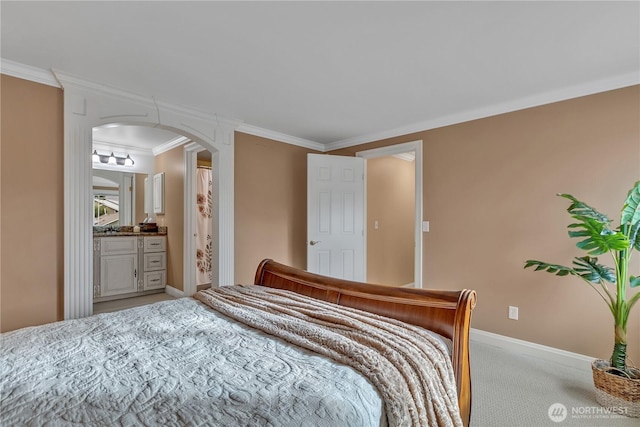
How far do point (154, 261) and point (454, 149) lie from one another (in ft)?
14.8

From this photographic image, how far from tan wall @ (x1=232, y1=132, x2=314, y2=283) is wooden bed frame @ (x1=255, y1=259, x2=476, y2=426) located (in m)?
1.91

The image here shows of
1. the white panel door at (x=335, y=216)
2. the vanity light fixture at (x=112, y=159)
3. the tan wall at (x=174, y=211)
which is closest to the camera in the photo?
the white panel door at (x=335, y=216)

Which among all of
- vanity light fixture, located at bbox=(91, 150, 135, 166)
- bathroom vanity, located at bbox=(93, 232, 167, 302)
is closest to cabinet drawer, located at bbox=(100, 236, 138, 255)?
bathroom vanity, located at bbox=(93, 232, 167, 302)

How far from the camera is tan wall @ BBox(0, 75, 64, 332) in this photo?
2.27 m

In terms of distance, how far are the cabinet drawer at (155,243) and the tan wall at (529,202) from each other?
3.92 meters

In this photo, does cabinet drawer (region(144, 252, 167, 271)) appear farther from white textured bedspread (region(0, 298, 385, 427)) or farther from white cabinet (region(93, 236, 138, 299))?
white textured bedspread (region(0, 298, 385, 427))

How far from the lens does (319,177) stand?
4.11 meters

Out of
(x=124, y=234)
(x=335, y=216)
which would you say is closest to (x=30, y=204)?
(x=124, y=234)

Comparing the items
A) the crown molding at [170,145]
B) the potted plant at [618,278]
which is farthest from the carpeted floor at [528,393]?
the crown molding at [170,145]

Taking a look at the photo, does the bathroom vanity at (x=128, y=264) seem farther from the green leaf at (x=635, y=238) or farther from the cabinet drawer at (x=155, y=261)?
the green leaf at (x=635, y=238)

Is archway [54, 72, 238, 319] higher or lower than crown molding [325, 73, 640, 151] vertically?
lower

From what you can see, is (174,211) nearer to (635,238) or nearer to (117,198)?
(117,198)

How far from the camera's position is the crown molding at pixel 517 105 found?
2467 mm

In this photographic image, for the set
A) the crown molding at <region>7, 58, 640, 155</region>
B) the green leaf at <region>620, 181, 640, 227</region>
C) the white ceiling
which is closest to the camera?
the white ceiling
